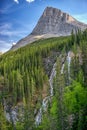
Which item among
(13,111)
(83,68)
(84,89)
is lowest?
(13,111)

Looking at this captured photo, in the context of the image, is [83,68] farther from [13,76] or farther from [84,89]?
[13,76]

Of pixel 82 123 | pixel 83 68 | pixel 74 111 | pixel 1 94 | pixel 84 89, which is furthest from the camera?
pixel 1 94

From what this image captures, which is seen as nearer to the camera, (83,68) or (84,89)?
(84,89)

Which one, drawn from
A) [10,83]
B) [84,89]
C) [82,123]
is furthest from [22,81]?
[82,123]

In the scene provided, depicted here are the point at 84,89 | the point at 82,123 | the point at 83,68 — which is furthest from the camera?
the point at 83,68

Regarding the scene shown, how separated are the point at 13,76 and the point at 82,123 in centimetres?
9139

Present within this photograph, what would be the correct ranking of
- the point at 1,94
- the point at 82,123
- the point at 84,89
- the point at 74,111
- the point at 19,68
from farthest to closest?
the point at 19,68 → the point at 1,94 → the point at 84,89 → the point at 74,111 → the point at 82,123

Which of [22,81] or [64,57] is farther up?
[64,57]

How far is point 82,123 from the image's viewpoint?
87.4m

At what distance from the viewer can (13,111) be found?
151625mm

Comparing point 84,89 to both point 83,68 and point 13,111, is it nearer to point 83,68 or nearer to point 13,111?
point 83,68

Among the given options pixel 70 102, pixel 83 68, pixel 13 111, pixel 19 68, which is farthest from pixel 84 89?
pixel 19 68

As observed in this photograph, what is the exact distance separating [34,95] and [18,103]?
8.60 meters

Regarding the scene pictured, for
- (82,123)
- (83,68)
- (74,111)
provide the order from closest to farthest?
(82,123), (74,111), (83,68)
